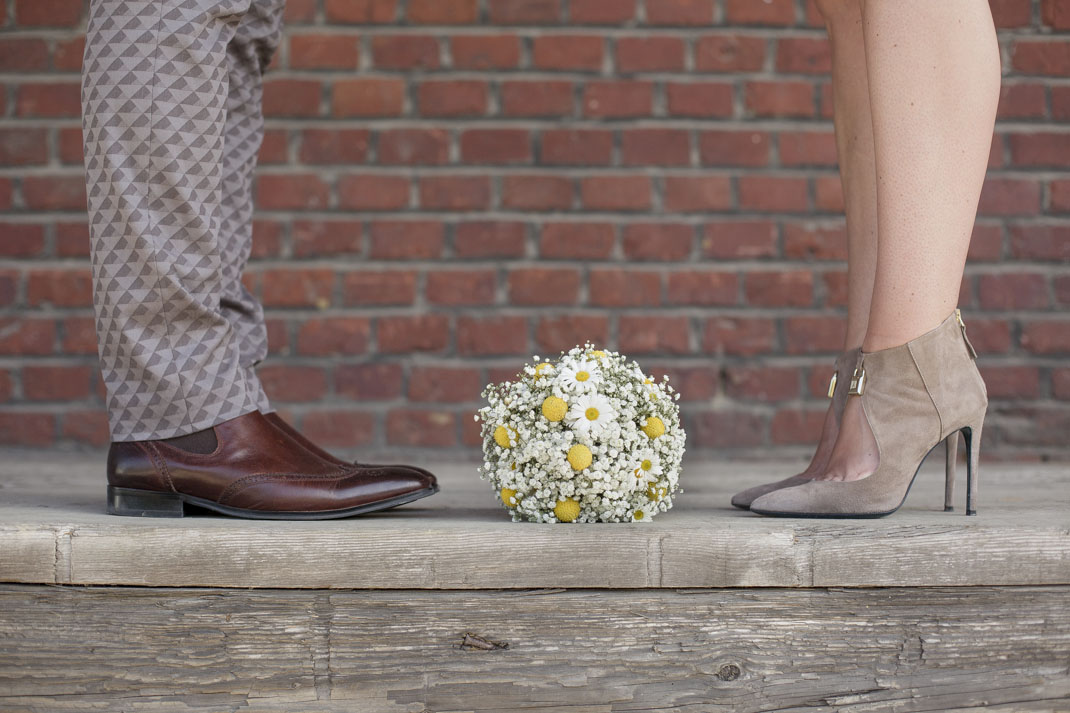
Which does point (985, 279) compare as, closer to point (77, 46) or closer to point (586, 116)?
point (586, 116)

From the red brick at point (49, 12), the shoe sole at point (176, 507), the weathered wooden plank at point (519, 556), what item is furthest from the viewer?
the red brick at point (49, 12)

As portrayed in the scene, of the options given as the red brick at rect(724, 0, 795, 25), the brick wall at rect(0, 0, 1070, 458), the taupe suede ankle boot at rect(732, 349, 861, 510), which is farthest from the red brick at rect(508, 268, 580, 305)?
the taupe suede ankle boot at rect(732, 349, 861, 510)

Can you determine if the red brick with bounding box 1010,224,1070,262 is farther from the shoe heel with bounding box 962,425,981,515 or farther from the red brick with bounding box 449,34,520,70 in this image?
Answer: the red brick with bounding box 449,34,520,70

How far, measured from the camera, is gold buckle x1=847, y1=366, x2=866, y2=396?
110cm

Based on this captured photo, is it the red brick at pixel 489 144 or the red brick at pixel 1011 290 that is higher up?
the red brick at pixel 489 144

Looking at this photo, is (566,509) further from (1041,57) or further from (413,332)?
(1041,57)

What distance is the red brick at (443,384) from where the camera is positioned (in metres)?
1.86

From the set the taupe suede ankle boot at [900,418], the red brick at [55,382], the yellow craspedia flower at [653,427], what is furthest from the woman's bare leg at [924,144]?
the red brick at [55,382]

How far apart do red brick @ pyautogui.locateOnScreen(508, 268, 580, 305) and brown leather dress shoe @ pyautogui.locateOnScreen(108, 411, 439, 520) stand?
82 cm

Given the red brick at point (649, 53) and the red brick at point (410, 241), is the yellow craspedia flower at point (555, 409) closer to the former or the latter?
the red brick at point (410, 241)

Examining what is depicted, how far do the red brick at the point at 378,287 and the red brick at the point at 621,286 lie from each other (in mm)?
355

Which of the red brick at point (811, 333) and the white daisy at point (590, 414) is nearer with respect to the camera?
the white daisy at point (590, 414)

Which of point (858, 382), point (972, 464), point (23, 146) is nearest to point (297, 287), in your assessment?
point (23, 146)

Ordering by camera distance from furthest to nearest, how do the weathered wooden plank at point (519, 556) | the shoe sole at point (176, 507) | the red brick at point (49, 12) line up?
1. the red brick at point (49, 12)
2. the shoe sole at point (176, 507)
3. the weathered wooden plank at point (519, 556)
